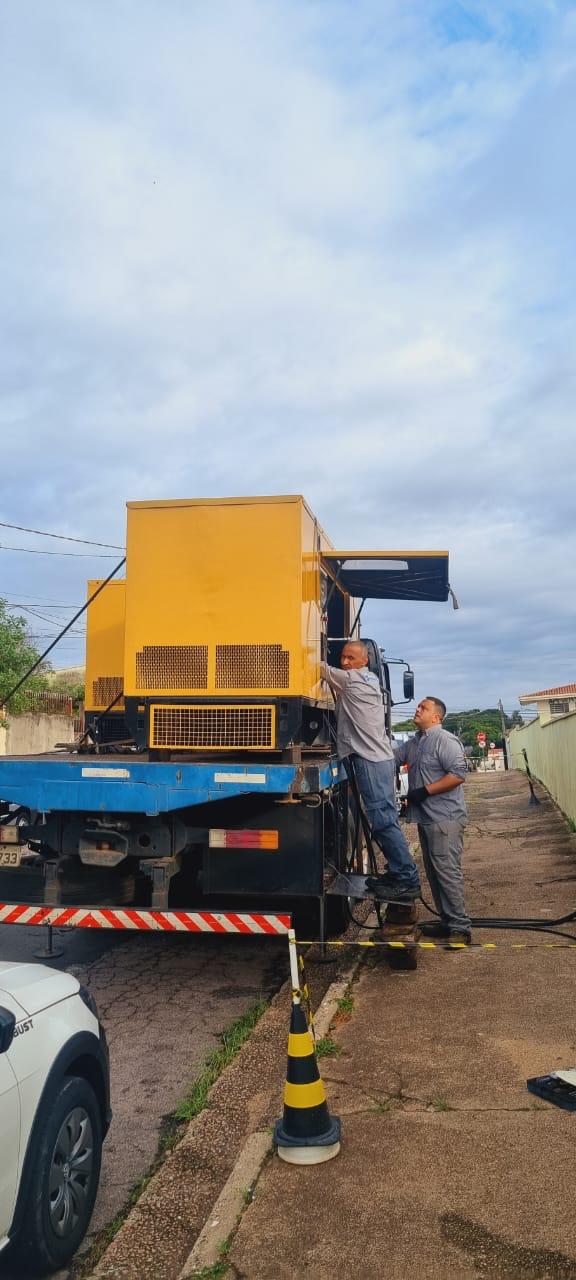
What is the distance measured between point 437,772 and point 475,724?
81307 mm

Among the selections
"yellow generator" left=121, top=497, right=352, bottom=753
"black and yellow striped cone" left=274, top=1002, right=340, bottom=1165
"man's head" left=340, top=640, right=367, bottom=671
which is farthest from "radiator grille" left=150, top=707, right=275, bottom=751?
"black and yellow striped cone" left=274, top=1002, right=340, bottom=1165

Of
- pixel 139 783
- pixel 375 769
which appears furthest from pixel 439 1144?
pixel 375 769

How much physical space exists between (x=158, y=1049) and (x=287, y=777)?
1.73 meters

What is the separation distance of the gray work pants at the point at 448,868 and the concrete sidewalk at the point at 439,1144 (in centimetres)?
37

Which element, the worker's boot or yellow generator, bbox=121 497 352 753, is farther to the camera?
the worker's boot

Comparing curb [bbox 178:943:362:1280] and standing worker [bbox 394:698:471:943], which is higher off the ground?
standing worker [bbox 394:698:471:943]

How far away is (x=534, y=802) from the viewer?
20.3 metres

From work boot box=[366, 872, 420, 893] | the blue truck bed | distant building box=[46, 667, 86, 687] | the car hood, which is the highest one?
distant building box=[46, 667, 86, 687]

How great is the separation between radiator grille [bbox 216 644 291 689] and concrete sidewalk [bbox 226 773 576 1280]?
2.11 m

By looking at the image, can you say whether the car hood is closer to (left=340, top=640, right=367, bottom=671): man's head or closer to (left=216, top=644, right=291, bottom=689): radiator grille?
(left=216, top=644, right=291, bottom=689): radiator grille

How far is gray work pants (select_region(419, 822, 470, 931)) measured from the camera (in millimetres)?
6660

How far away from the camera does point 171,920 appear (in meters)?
5.57

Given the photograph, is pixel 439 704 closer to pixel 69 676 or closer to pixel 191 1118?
pixel 191 1118

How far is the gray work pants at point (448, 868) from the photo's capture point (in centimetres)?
666
